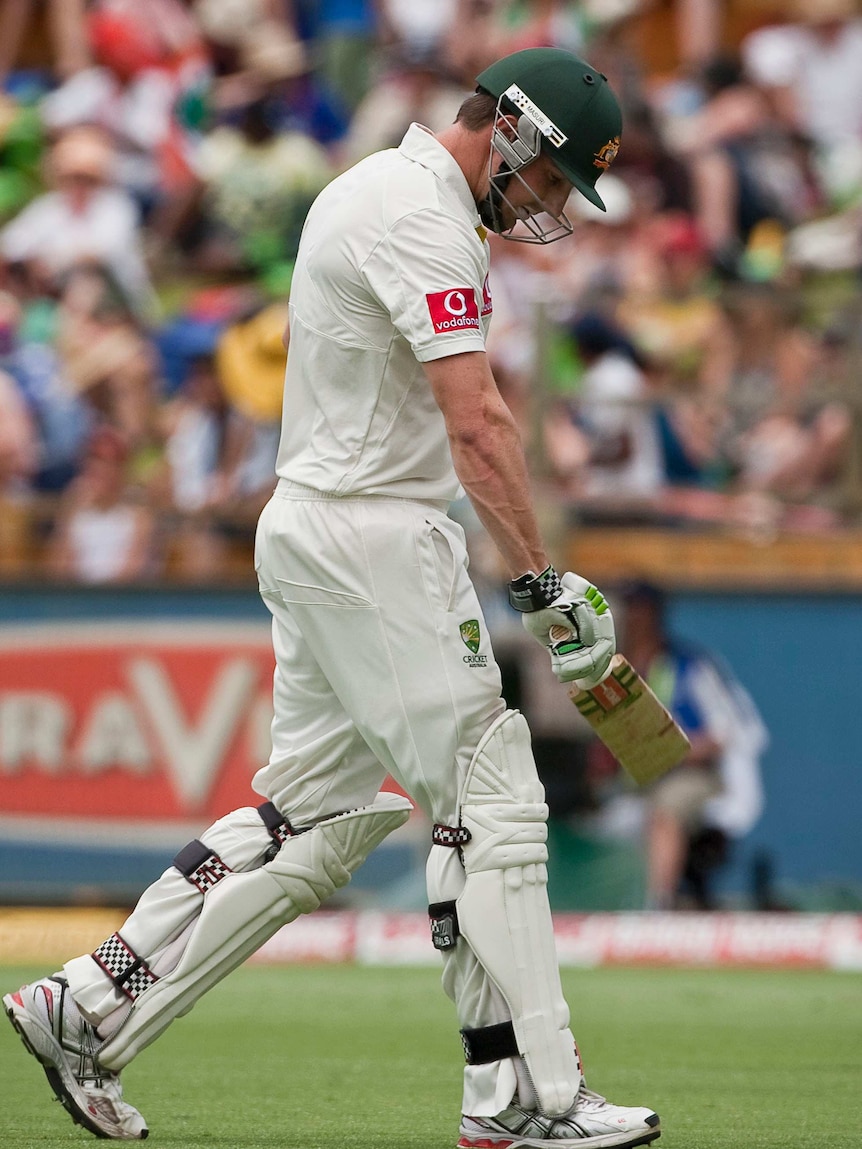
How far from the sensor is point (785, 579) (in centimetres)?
1038

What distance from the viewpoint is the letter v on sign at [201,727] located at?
10.5 metres

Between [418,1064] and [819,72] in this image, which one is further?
[819,72]

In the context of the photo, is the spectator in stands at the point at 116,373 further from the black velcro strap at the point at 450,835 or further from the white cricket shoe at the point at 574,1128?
the white cricket shoe at the point at 574,1128

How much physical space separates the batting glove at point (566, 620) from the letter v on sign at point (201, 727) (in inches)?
253

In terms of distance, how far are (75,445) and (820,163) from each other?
5197mm

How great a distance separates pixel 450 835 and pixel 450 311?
3.75 ft

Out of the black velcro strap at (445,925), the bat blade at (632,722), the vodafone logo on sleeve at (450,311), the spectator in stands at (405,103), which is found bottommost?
the black velcro strap at (445,925)

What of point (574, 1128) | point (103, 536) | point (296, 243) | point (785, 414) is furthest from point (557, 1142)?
point (296, 243)

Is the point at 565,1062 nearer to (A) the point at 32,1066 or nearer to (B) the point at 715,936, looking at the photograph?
(A) the point at 32,1066

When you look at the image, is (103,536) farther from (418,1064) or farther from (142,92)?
(418,1064)

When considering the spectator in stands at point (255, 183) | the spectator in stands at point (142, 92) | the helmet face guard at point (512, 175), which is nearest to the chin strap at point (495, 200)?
the helmet face guard at point (512, 175)

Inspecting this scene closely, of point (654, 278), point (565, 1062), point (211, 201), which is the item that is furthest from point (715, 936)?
point (211, 201)

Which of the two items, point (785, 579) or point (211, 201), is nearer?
point (785, 579)

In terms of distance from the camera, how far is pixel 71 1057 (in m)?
4.39
